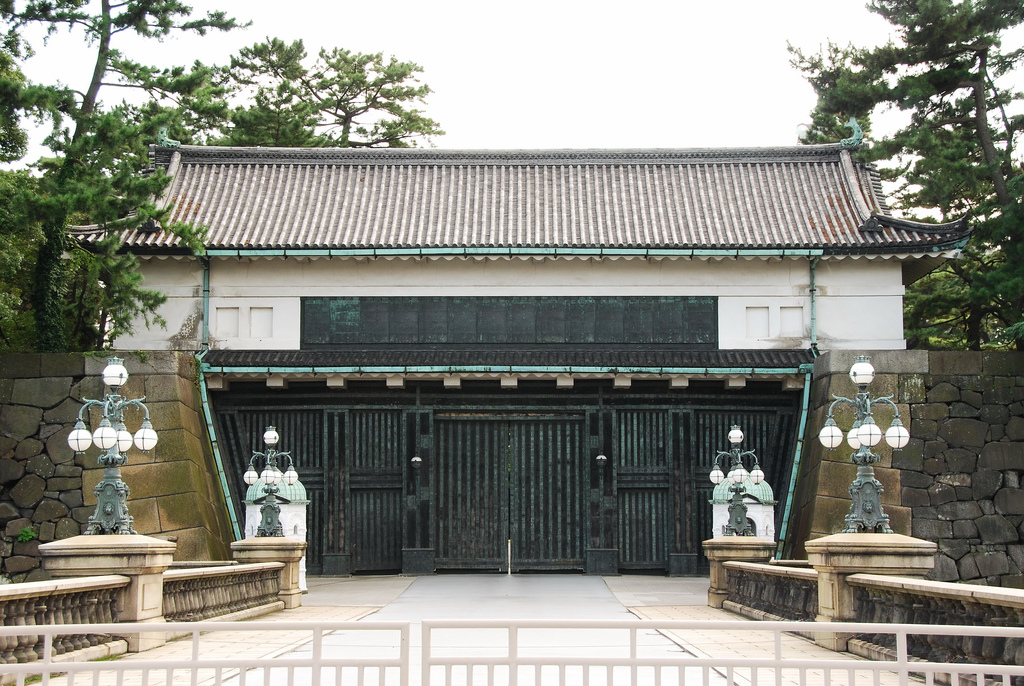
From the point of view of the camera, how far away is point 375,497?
23.1m

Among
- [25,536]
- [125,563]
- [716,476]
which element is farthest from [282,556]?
[716,476]

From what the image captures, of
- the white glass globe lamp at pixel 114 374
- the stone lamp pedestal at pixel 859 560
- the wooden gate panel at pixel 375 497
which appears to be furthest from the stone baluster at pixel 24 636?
the wooden gate panel at pixel 375 497

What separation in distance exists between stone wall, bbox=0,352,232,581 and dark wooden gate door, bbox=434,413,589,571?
496cm

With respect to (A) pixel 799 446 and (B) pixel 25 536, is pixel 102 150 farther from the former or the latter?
(A) pixel 799 446

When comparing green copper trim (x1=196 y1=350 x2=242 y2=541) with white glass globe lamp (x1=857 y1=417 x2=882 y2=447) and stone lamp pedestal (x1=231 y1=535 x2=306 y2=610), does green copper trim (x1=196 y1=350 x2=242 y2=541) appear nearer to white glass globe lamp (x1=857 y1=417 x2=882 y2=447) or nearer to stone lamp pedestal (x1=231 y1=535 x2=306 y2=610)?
stone lamp pedestal (x1=231 y1=535 x2=306 y2=610)

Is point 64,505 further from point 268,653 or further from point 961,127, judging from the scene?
point 961,127

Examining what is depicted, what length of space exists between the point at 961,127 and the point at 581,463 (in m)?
13.1

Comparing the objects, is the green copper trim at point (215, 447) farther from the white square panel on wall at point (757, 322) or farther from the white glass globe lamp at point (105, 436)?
the white square panel on wall at point (757, 322)

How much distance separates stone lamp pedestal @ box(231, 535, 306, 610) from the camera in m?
17.1

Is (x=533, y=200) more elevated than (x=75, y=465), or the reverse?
(x=533, y=200)

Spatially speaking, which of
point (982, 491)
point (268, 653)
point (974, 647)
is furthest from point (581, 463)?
point (974, 647)

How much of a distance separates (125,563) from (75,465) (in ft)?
34.4

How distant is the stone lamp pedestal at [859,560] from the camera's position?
12016 millimetres

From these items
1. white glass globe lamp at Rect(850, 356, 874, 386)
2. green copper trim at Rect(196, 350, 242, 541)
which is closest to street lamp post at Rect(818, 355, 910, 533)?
white glass globe lamp at Rect(850, 356, 874, 386)
